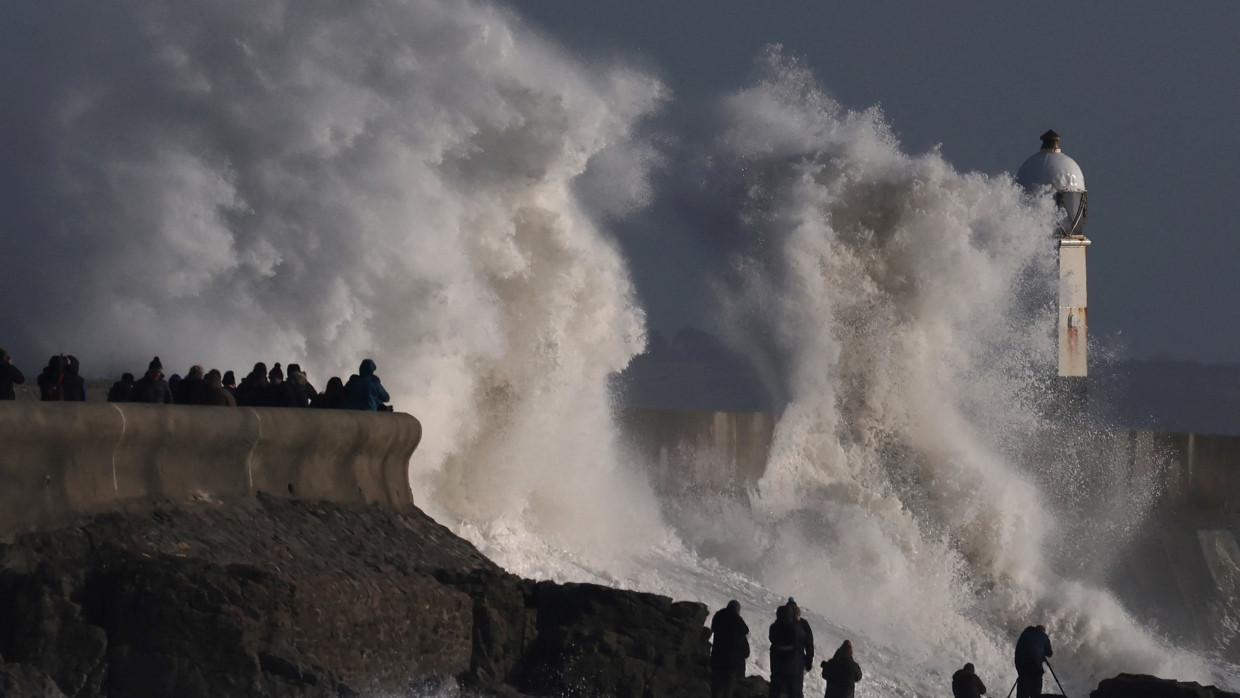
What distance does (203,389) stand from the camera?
8.20 meters

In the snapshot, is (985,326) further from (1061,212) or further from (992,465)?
(1061,212)

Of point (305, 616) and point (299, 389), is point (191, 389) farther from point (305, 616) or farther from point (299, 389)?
point (305, 616)

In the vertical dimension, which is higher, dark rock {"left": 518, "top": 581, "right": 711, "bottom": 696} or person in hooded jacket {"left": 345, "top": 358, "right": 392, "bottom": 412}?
person in hooded jacket {"left": 345, "top": 358, "right": 392, "bottom": 412}

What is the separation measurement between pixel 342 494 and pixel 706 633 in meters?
1.74

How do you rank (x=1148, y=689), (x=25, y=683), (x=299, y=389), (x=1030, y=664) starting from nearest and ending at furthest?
(x=25, y=683)
(x=299, y=389)
(x=1030, y=664)
(x=1148, y=689)

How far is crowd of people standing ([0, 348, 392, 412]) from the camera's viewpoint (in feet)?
26.7

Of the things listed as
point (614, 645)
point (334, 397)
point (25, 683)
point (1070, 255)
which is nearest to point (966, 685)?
point (614, 645)

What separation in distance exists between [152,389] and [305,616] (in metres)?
1.78

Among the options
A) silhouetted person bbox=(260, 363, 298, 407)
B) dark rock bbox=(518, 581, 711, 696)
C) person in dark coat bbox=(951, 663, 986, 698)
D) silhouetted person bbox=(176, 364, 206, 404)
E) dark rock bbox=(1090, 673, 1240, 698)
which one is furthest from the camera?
dark rock bbox=(1090, 673, 1240, 698)

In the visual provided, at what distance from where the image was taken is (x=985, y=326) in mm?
20219

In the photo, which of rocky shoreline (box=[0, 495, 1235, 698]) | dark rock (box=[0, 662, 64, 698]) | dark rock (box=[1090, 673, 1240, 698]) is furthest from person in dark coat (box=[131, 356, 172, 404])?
dark rock (box=[1090, 673, 1240, 698])

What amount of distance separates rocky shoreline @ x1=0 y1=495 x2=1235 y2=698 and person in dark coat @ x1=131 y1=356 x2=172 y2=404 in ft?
2.32

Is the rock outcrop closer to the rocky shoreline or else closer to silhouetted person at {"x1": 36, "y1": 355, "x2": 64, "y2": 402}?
the rocky shoreline

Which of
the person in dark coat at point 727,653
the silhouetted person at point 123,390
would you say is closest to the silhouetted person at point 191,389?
the silhouetted person at point 123,390
